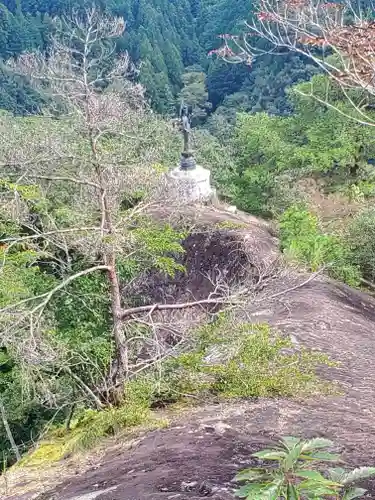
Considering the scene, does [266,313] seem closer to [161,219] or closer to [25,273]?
[161,219]

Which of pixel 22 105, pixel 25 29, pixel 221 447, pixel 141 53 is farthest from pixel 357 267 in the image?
pixel 25 29

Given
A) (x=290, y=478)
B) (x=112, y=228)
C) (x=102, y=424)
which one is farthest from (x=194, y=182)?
(x=290, y=478)

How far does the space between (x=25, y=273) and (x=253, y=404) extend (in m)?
3.74

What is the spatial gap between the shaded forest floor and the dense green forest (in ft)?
1.27

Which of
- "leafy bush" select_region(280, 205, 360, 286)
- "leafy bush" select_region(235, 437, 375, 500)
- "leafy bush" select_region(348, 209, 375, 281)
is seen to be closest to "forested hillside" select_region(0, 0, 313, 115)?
"leafy bush" select_region(348, 209, 375, 281)

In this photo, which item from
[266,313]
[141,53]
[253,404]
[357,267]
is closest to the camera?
[253,404]

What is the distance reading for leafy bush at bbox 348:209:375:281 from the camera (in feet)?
38.8

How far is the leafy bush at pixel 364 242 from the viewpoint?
11.8 m

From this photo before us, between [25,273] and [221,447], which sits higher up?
[25,273]

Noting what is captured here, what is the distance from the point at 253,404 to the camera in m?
5.89

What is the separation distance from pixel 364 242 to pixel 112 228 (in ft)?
23.8

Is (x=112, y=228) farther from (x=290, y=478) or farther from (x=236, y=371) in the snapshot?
(x=290, y=478)

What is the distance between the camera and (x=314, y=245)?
35.2 ft

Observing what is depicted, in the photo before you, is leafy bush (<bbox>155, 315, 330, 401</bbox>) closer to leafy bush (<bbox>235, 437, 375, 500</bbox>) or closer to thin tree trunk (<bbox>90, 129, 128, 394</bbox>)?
thin tree trunk (<bbox>90, 129, 128, 394</bbox>)
